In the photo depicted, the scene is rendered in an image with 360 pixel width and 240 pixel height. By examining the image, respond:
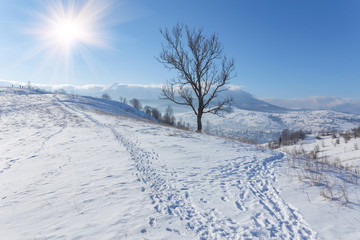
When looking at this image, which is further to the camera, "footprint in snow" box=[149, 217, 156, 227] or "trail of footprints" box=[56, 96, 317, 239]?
"footprint in snow" box=[149, 217, 156, 227]

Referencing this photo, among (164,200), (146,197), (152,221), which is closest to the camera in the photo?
(152,221)

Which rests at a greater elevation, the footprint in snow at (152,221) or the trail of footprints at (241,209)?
the trail of footprints at (241,209)

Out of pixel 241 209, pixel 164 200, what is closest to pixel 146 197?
pixel 164 200

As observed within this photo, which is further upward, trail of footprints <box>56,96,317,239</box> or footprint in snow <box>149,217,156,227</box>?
trail of footprints <box>56,96,317,239</box>

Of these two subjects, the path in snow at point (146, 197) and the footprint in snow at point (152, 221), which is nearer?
the path in snow at point (146, 197)

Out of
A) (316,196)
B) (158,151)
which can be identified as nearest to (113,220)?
(316,196)

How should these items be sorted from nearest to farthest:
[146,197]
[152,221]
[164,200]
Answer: [152,221] → [164,200] → [146,197]

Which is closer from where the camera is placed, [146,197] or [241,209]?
[241,209]

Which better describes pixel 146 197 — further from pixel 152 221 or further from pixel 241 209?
pixel 241 209

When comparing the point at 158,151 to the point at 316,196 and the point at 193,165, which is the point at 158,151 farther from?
the point at 316,196

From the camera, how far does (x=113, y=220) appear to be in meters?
2.82

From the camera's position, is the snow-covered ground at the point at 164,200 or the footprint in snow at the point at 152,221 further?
the footprint in snow at the point at 152,221

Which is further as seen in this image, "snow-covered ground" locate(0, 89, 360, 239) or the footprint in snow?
the footprint in snow

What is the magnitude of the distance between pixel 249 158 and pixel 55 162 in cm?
727
